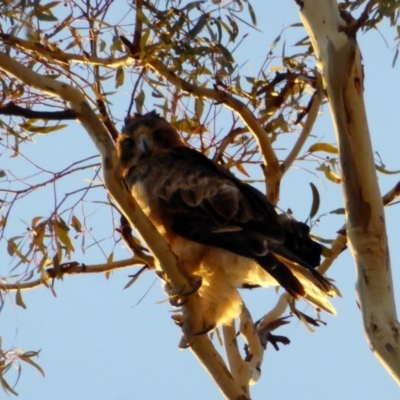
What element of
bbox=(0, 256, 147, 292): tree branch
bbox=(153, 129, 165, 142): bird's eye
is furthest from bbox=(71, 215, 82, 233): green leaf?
bbox=(153, 129, 165, 142): bird's eye

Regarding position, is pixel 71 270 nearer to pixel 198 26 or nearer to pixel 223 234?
pixel 223 234

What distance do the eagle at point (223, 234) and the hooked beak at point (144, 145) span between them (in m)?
0.26

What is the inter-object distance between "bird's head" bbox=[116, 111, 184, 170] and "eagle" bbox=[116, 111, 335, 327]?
0.95 feet

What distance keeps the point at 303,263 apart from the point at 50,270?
109 cm

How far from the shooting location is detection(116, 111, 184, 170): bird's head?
14.5ft

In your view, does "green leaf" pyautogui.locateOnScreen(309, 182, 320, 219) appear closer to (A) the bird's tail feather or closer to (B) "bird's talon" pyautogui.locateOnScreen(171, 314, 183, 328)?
(A) the bird's tail feather

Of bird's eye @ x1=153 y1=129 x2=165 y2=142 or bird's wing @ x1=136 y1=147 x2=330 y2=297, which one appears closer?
bird's wing @ x1=136 y1=147 x2=330 y2=297

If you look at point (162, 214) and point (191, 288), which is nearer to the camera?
point (191, 288)

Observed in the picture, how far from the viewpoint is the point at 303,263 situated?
3336mm

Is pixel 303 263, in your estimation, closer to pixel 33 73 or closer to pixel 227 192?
pixel 227 192

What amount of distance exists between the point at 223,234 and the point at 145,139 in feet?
3.36

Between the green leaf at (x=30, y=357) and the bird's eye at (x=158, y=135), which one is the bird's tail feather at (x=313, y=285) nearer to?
the green leaf at (x=30, y=357)

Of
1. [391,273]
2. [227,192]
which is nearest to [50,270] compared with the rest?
[227,192]

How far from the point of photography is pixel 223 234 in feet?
11.7
